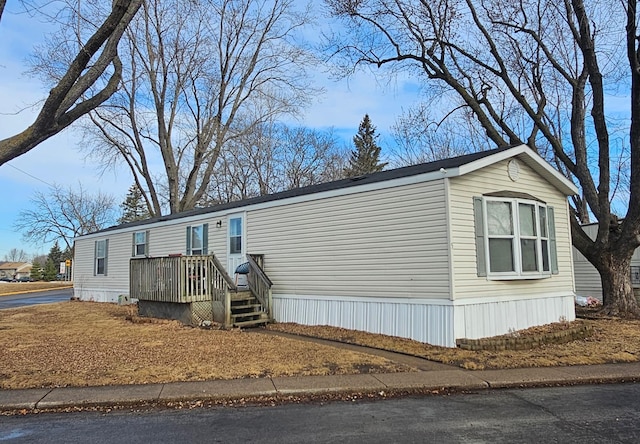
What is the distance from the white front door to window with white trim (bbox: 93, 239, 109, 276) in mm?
7968

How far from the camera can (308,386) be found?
5879 mm

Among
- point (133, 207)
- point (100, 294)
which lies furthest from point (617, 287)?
point (133, 207)

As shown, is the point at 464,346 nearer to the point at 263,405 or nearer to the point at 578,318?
the point at 263,405

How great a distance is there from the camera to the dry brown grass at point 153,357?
640 cm

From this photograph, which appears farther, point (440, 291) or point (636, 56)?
point (636, 56)

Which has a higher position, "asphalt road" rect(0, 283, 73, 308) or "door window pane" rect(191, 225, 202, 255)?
"door window pane" rect(191, 225, 202, 255)

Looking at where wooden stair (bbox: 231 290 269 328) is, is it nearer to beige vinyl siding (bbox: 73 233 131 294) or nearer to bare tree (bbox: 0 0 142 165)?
bare tree (bbox: 0 0 142 165)

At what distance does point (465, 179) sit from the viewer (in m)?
8.74

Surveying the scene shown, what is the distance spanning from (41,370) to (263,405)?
3.63 metres

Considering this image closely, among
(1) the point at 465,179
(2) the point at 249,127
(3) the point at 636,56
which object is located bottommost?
(1) the point at 465,179

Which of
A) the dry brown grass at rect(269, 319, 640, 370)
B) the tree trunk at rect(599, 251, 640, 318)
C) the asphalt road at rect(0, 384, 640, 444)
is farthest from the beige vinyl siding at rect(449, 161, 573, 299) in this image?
the asphalt road at rect(0, 384, 640, 444)

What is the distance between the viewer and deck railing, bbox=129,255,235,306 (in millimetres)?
11180

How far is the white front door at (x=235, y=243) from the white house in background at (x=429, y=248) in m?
0.17

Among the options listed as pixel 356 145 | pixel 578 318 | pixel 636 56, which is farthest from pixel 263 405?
pixel 356 145
